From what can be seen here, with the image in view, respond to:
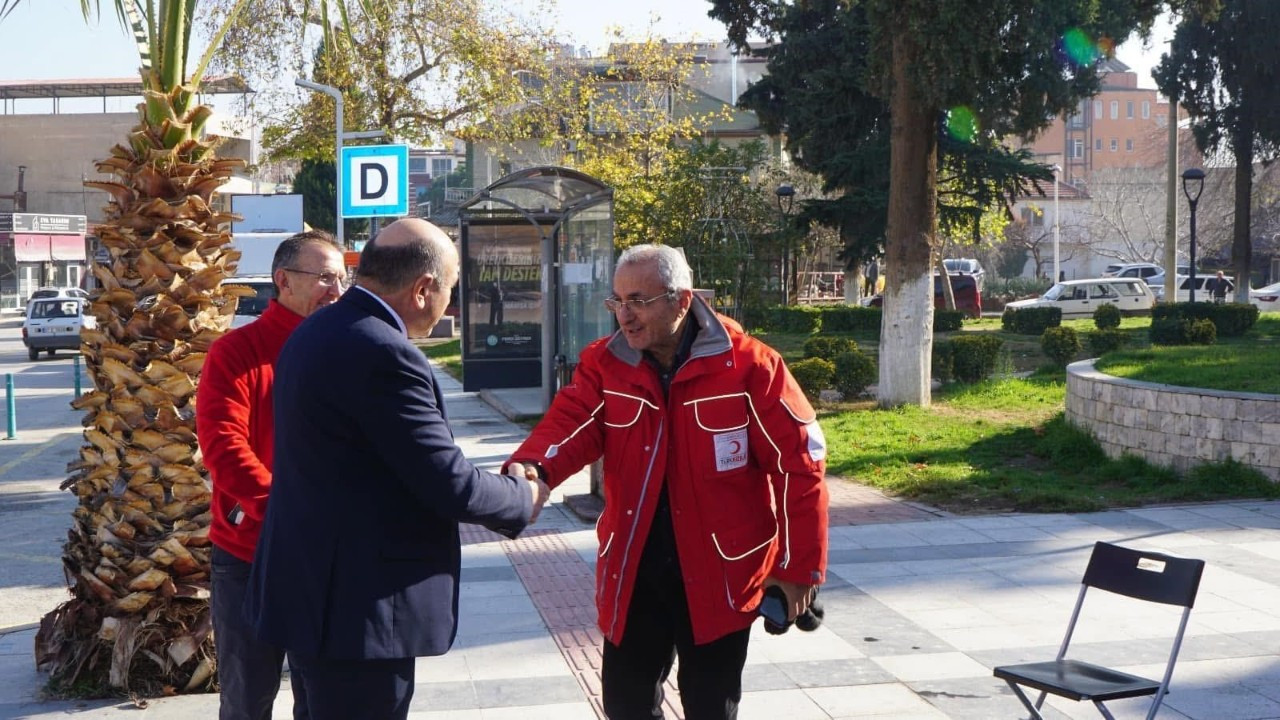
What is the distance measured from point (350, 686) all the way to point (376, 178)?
12998 millimetres

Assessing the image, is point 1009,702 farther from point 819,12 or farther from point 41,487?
point 819,12

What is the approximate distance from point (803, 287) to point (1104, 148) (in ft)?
294

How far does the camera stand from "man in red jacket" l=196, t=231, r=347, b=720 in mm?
3982

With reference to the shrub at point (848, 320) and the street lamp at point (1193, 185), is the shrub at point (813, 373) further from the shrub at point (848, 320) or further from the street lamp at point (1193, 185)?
the shrub at point (848, 320)

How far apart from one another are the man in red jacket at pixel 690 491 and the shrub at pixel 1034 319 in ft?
89.1

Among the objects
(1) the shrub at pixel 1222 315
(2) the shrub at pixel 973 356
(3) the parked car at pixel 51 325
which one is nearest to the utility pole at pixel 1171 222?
(1) the shrub at pixel 1222 315

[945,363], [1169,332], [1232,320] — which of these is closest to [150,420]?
[945,363]

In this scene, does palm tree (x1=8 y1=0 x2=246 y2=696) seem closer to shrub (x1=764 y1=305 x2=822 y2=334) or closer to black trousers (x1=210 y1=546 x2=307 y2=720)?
black trousers (x1=210 y1=546 x2=307 y2=720)

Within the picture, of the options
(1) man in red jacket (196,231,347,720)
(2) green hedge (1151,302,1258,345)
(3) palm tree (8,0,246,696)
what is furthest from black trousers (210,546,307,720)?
(2) green hedge (1151,302,1258,345)

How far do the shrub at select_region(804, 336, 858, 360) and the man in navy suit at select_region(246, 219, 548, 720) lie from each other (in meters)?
15.4

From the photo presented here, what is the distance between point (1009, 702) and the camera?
5.48m

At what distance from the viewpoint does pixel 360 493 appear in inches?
117

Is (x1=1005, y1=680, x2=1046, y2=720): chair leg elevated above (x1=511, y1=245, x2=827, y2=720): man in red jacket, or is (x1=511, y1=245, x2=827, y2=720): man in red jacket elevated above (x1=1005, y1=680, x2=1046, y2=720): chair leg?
(x1=511, y1=245, x2=827, y2=720): man in red jacket

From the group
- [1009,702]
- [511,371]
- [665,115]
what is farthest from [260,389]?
[665,115]
